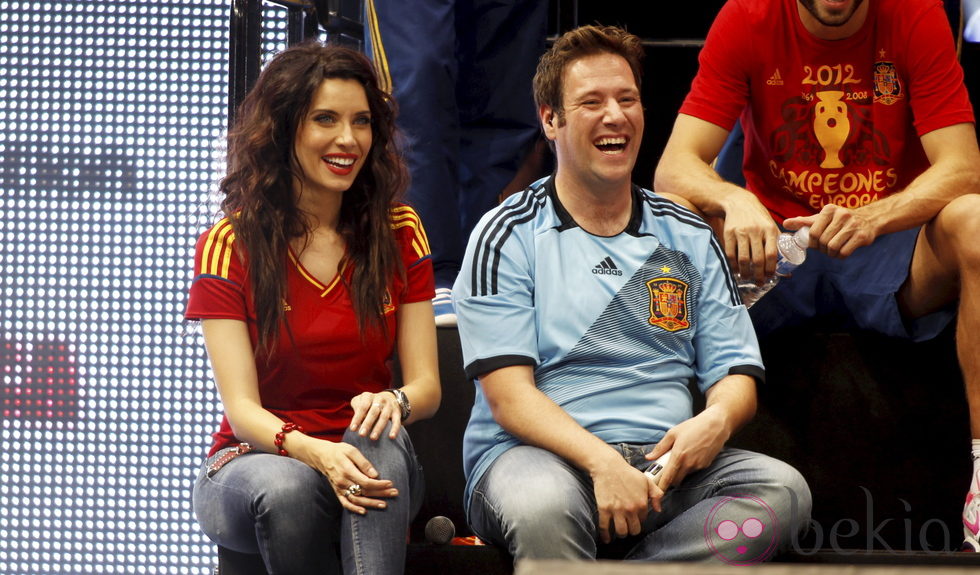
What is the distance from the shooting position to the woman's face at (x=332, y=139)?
1.92 meters

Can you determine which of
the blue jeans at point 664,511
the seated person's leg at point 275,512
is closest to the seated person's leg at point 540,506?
the blue jeans at point 664,511

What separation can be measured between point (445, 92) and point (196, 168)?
544mm

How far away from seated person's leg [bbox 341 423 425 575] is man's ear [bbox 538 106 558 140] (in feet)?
1.91

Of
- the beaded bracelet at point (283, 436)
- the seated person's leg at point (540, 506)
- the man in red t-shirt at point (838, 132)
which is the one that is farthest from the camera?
the man in red t-shirt at point (838, 132)

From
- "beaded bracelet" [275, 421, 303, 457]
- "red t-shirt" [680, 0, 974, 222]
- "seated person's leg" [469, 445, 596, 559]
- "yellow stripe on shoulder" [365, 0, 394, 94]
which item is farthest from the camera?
"yellow stripe on shoulder" [365, 0, 394, 94]

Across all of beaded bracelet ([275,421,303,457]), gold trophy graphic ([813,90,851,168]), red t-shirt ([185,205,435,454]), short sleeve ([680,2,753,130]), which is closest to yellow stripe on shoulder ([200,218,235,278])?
red t-shirt ([185,205,435,454])

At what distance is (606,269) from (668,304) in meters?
0.11

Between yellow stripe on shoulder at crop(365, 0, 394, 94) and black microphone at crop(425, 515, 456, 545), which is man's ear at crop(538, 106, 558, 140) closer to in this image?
yellow stripe on shoulder at crop(365, 0, 394, 94)

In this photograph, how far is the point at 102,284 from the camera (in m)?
2.25

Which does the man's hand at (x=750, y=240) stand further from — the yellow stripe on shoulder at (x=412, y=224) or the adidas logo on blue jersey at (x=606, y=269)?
the yellow stripe on shoulder at (x=412, y=224)

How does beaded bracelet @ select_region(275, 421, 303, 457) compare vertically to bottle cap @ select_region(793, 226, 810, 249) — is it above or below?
below

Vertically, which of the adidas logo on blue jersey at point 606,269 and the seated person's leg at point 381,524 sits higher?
the adidas logo on blue jersey at point 606,269

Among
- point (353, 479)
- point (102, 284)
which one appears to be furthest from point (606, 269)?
point (102, 284)

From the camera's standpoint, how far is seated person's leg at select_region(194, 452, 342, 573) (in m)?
1.62
